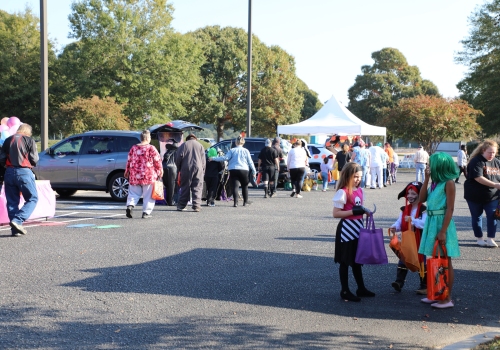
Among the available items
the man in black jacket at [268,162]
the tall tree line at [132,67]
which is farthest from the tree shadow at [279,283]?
the tall tree line at [132,67]

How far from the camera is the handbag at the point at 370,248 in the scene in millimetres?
6871

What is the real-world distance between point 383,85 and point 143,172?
66212mm

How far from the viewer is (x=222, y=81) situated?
62344 mm

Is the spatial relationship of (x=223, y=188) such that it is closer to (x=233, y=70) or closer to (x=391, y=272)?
(x=391, y=272)

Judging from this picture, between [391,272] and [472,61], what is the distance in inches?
1867

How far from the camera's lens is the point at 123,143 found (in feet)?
60.0

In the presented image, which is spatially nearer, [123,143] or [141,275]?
[141,275]

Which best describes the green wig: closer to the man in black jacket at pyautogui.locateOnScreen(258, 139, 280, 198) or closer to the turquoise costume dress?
the turquoise costume dress

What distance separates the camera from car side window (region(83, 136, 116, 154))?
18.3m

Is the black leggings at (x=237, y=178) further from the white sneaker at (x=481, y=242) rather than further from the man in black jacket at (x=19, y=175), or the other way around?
the white sneaker at (x=481, y=242)

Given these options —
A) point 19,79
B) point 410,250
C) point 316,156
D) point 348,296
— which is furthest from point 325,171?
point 19,79

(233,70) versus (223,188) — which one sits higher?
(233,70)

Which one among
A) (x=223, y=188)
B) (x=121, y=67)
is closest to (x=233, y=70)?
(x=121, y=67)

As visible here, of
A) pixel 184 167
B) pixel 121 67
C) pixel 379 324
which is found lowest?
pixel 379 324
